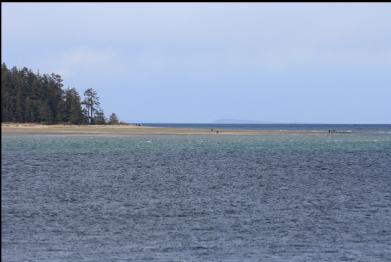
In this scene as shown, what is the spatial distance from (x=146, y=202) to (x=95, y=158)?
32.7 m

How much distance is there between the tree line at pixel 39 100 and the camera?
11944 cm

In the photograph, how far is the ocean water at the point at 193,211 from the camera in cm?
2109

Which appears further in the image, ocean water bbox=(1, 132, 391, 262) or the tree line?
the tree line

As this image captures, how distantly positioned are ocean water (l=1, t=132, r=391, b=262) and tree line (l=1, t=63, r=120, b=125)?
60.6 metres

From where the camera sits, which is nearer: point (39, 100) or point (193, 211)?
point (193, 211)

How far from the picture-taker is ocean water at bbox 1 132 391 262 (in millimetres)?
21094

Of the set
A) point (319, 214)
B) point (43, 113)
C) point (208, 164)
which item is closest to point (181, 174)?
point (208, 164)

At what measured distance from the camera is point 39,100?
407 feet

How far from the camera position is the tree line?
119438 millimetres

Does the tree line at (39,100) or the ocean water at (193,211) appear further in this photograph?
the tree line at (39,100)

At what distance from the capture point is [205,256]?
2016 centimetres

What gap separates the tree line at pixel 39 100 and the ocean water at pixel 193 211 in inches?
2385

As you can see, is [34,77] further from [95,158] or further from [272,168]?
[272,168]

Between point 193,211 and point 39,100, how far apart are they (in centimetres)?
9929
